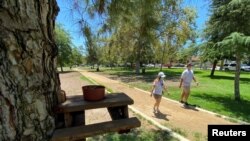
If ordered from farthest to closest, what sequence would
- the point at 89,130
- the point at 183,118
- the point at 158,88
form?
1. the point at 158,88
2. the point at 183,118
3. the point at 89,130

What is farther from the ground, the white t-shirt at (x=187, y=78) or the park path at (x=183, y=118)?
the white t-shirt at (x=187, y=78)

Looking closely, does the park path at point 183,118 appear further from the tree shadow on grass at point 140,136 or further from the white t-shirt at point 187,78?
the white t-shirt at point 187,78

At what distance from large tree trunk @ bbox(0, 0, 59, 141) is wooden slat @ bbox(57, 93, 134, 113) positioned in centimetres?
15

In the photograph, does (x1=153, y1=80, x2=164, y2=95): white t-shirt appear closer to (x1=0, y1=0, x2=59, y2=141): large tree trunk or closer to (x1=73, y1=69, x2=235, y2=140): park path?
(x1=73, y1=69, x2=235, y2=140): park path

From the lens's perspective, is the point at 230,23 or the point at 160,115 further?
the point at 230,23

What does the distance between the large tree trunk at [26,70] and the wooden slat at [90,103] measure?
0.15 metres

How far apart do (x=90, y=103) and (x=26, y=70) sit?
74 centimetres

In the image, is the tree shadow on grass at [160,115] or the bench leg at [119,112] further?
the tree shadow on grass at [160,115]

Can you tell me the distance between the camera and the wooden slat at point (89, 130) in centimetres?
198

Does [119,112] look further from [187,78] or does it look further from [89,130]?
[187,78]

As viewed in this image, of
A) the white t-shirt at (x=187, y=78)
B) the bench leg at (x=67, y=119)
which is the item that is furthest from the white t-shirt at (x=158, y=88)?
the bench leg at (x=67, y=119)

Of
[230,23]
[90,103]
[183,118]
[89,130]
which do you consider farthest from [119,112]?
[230,23]

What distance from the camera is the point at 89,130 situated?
2107mm

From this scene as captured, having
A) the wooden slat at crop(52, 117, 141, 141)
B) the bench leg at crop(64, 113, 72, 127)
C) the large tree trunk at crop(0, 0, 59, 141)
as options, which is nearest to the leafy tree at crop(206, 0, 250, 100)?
the wooden slat at crop(52, 117, 141, 141)
